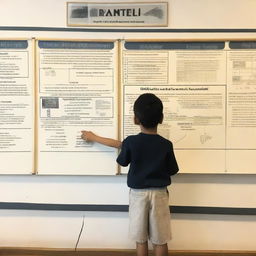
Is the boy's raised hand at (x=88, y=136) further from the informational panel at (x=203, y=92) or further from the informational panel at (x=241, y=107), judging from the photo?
the informational panel at (x=241, y=107)

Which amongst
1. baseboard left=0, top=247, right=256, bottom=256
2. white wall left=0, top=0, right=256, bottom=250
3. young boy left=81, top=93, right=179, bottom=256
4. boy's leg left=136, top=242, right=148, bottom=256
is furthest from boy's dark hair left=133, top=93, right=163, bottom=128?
baseboard left=0, top=247, right=256, bottom=256

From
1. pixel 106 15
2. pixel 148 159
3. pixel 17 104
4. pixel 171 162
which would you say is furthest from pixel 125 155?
pixel 106 15

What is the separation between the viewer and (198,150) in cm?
201

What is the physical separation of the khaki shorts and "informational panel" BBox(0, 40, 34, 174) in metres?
0.79

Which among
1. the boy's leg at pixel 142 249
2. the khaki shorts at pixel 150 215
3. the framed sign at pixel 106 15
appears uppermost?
the framed sign at pixel 106 15

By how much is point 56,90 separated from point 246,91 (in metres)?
1.27

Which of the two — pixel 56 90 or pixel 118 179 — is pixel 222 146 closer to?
pixel 118 179

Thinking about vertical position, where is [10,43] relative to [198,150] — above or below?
above

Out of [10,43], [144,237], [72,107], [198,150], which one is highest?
[10,43]

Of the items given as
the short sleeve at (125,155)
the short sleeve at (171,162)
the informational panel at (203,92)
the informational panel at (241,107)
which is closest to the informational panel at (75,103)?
the informational panel at (203,92)

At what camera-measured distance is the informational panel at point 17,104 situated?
2.01m

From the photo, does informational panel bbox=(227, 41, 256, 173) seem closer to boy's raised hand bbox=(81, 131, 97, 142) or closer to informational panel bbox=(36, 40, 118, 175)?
informational panel bbox=(36, 40, 118, 175)

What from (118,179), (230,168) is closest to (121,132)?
(118,179)

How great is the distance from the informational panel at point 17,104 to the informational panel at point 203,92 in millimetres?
641
